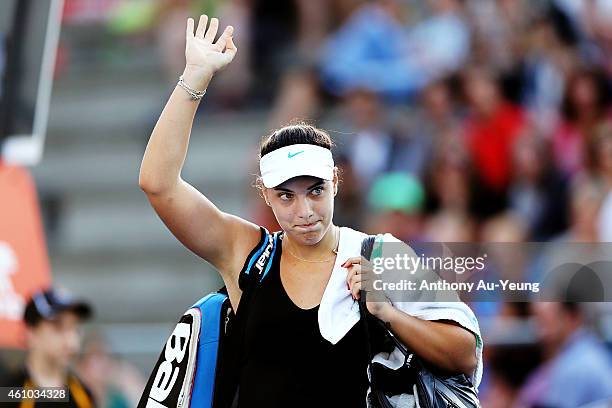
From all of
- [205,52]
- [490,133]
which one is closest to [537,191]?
[490,133]

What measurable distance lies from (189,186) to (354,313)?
0.66m

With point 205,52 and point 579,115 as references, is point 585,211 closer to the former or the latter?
point 579,115

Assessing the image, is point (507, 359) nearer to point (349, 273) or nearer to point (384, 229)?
point (384, 229)

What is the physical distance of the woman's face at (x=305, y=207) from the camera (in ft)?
11.9

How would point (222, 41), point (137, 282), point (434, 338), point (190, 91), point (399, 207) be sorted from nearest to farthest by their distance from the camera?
1. point (434, 338)
2. point (190, 91)
3. point (222, 41)
4. point (399, 207)
5. point (137, 282)

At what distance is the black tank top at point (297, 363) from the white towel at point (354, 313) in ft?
0.09

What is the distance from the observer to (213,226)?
3.72 meters

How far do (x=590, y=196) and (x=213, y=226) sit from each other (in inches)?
172

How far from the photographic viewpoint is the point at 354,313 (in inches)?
140

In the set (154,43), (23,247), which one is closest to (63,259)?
(154,43)

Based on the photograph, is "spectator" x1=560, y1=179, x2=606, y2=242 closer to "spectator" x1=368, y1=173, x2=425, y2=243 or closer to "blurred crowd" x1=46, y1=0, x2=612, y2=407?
"blurred crowd" x1=46, y1=0, x2=612, y2=407

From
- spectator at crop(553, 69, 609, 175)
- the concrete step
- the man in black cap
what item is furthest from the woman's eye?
the concrete step

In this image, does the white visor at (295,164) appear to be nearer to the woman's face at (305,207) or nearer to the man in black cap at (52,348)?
the woman's face at (305,207)

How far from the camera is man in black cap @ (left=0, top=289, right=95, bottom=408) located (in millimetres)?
5562
